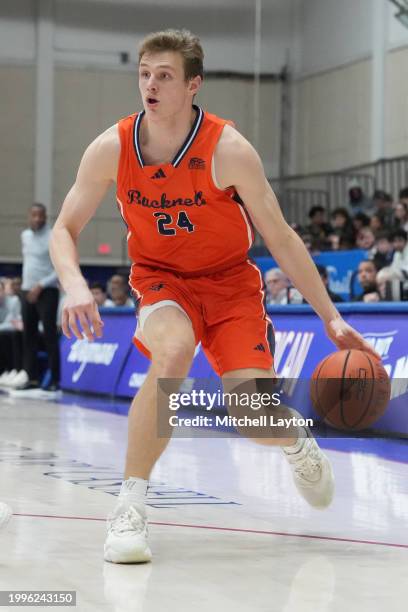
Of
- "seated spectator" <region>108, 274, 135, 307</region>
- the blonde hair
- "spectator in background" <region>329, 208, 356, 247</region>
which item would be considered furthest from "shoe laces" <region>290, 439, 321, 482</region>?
"spectator in background" <region>329, 208, 356, 247</region>

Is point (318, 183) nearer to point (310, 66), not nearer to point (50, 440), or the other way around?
point (310, 66)

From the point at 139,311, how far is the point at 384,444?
11.6ft

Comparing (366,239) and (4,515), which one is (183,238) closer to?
(4,515)

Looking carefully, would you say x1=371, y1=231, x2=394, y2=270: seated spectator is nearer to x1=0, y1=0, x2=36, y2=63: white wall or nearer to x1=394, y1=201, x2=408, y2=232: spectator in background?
x1=394, y1=201, x2=408, y2=232: spectator in background

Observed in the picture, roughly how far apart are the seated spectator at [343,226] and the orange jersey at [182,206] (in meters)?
10.8

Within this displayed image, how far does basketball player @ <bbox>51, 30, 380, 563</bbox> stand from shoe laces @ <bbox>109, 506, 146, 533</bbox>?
0.10 feet

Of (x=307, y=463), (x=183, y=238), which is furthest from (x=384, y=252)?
(x=183, y=238)

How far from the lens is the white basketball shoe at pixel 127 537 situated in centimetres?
341

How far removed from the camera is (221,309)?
13.3 feet

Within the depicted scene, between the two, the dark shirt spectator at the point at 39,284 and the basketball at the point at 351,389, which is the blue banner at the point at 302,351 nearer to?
the dark shirt spectator at the point at 39,284

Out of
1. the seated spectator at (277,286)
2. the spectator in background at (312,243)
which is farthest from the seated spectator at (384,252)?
the spectator in background at (312,243)

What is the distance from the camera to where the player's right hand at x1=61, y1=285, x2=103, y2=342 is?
345cm

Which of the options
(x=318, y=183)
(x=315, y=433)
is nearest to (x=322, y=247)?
(x=318, y=183)

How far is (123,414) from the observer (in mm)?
9555
